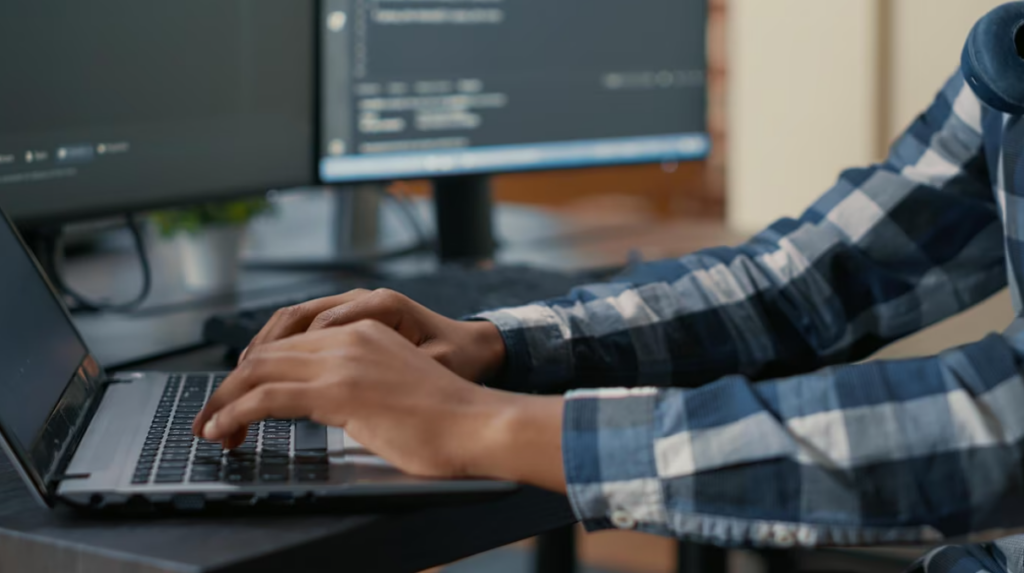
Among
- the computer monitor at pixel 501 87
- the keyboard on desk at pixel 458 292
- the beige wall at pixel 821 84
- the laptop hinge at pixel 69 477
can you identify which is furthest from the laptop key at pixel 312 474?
the beige wall at pixel 821 84

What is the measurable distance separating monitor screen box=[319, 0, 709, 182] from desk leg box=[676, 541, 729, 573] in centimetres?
53

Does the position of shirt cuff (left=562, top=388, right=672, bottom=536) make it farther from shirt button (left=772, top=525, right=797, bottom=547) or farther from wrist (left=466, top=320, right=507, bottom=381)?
wrist (left=466, top=320, right=507, bottom=381)

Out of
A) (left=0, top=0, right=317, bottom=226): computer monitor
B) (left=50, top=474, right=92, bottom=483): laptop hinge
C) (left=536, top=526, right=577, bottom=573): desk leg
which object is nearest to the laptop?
(left=50, top=474, right=92, bottom=483): laptop hinge

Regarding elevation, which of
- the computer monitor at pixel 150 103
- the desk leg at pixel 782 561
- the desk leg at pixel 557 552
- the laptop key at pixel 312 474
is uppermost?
the computer monitor at pixel 150 103

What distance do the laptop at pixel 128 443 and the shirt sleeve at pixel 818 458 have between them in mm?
65

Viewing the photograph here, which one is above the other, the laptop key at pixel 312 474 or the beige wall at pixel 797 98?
the beige wall at pixel 797 98

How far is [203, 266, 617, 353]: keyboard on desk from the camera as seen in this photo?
95 centimetres

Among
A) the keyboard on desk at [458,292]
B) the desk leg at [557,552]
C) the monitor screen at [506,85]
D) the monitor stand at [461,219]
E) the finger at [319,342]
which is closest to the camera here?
the finger at [319,342]

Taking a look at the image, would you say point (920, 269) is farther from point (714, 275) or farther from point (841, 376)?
point (841, 376)

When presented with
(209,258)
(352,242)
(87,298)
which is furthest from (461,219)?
(87,298)

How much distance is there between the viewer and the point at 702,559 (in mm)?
1562

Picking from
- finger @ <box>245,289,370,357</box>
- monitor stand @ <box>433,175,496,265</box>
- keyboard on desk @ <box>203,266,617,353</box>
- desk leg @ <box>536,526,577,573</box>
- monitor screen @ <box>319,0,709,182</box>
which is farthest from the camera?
desk leg @ <box>536,526,577,573</box>

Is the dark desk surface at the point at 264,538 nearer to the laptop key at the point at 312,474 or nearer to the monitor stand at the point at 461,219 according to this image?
the laptop key at the point at 312,474

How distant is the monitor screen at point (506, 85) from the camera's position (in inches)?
50.0
